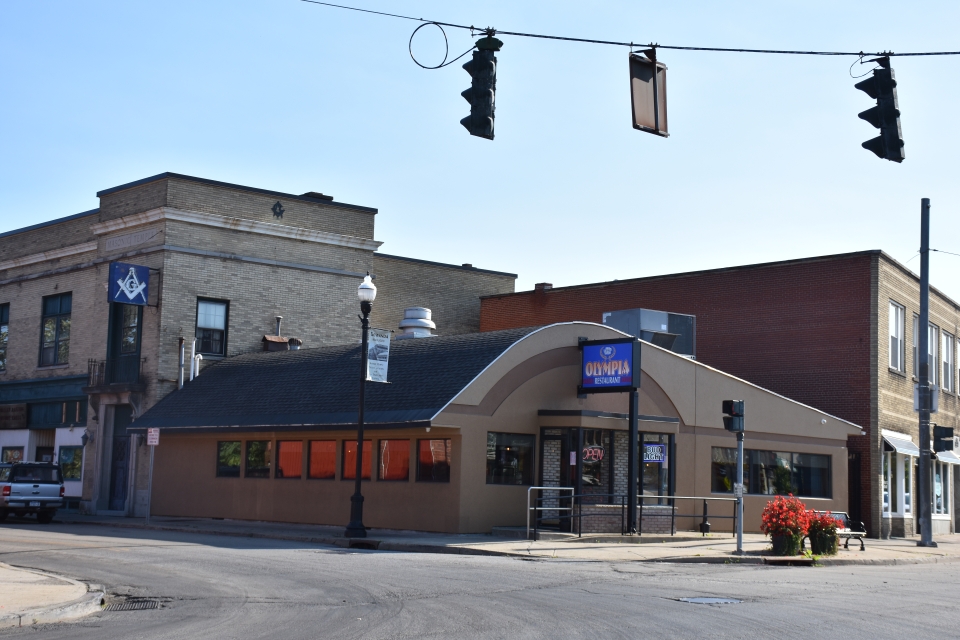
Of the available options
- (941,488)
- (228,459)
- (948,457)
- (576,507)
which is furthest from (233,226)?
(941,488)

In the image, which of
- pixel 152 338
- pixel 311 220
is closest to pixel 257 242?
pixel 311 220

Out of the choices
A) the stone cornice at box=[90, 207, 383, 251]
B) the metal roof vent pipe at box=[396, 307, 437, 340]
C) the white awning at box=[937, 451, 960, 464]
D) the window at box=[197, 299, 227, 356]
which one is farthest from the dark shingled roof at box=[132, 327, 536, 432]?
the white awning at box=[937, 451, 960, 464]

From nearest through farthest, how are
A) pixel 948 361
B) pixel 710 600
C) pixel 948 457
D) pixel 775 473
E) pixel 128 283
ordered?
pixel 710 600
pixel 775 473
pixel 128 283
pixel 948 457
pixel 948 361

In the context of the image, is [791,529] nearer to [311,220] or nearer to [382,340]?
[382,340]

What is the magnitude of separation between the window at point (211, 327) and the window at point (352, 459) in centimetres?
882

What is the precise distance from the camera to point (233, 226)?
1380 inches

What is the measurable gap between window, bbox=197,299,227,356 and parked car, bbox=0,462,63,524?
5873 millimetres

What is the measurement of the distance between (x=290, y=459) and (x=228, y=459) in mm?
2701

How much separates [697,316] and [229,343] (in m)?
16.1

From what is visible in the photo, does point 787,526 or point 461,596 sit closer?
point 461,596

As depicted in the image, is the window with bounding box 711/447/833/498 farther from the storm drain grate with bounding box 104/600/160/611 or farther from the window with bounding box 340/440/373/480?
the storm drain grate with bounding box 104/600/160/611

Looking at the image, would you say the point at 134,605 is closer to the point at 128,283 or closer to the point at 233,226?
the point at 128,283

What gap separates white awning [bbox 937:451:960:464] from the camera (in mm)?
37719

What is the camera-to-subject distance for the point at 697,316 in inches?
1516
